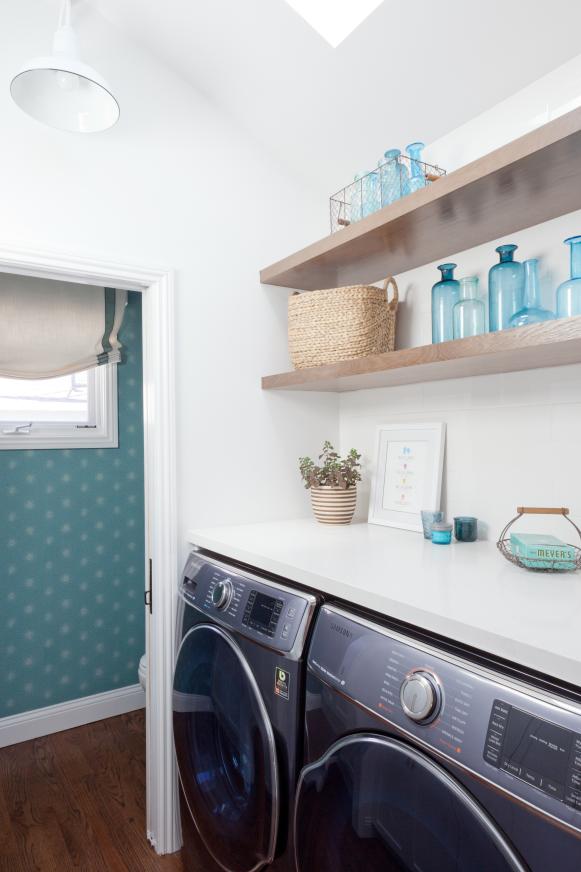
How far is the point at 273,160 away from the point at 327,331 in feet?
2.58

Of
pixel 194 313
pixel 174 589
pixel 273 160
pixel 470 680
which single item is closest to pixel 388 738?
pixel 470 680

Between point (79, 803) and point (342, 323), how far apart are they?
1.97 meters

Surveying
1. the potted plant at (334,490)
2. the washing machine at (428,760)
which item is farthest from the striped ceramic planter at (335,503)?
the washing machine at (428,760)

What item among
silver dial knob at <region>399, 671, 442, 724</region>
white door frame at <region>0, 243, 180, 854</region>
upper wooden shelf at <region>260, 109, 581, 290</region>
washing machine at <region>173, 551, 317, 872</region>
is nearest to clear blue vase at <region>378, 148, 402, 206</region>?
upper wooden shelf at <region>260, 109, 581, 290</region>

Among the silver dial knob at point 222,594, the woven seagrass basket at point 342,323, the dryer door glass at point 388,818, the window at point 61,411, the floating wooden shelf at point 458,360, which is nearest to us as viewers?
the dryer door glass at point 388,818

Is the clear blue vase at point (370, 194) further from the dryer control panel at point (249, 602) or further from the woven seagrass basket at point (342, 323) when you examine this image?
the dryer control panel at point (249, 602)

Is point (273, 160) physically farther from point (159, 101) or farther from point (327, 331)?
point (327, 331)

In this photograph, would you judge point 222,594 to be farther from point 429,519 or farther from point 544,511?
point 544,511

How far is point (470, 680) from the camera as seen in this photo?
83 centimetres

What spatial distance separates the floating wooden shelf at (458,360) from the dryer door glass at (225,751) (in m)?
0.80

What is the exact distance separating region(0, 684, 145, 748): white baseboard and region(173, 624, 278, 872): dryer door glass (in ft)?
4.07

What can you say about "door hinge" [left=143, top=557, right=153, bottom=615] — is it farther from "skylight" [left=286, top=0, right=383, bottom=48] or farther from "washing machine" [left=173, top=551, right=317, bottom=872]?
"skylight" [left=286, top=0, right=383, bottom=48]

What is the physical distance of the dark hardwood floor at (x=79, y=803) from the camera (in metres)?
1.80

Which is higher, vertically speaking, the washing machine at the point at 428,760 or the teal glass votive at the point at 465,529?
the teal glass votive at the point at 465,529
